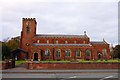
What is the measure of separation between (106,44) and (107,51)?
226 cm

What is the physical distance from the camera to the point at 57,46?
5988 centimetres

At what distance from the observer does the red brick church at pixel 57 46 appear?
58938mm

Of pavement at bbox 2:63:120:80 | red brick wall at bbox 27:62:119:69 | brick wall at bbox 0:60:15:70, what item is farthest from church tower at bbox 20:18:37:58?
pavement at bbox 2:63:120:80

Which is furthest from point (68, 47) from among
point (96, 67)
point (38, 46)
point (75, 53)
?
point (96, 67)

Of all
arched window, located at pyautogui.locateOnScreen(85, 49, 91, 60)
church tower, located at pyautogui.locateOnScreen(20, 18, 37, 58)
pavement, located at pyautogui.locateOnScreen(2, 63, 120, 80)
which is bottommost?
pavement, located at pyautogui.locateOnScreen(2, 63, 120, 80)

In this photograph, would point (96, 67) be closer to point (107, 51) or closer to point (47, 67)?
point (47, 67)

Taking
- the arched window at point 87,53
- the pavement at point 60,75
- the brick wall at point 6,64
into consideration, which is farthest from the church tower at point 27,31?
the pavement at point 60,75

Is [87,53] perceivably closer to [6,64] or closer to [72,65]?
[72,65]

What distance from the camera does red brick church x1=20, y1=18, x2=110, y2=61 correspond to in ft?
193

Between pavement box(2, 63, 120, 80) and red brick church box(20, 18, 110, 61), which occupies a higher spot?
red brick church box(20, 18, 110, 61)

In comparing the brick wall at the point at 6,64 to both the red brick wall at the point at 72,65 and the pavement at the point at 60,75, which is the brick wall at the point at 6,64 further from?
the pavement at the point at 60,75

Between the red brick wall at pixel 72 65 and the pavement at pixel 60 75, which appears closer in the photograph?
the pavement at pixel 60 75

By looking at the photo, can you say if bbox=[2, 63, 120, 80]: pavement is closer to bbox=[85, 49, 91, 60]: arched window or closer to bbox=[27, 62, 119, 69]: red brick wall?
bbox=[27, 62, 119, 69]: red brick wall

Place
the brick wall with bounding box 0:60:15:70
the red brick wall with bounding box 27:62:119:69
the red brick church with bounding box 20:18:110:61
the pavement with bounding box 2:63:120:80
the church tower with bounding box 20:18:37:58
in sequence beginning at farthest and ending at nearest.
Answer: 1. the church tower with bounding box 20:18:37:58
2. the red brick church with bounding box 20:18:110:61
3. the red brick wall with bounding box 27:62:119:69
4. the brick wall with bounding box 0:60:15:70
5. the pavement with bounding box 2:63:120:80
